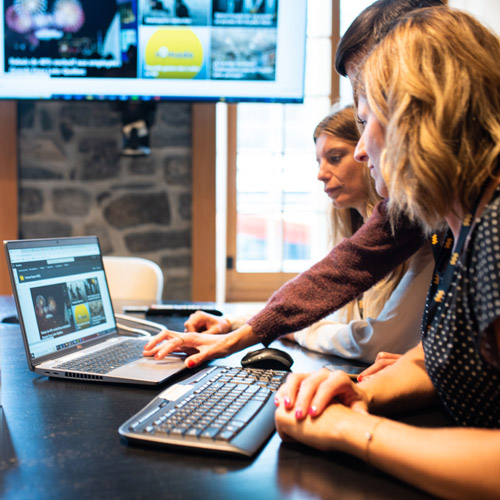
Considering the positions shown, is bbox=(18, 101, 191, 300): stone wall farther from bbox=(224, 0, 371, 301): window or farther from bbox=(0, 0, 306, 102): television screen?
bbox=(0, 0, 306, 102): television screen

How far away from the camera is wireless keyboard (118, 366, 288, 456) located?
0.68 m

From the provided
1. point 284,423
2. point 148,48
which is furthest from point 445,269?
point 148,48

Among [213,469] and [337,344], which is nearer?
[213,469]

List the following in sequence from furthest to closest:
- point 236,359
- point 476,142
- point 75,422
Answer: point 236,359, point 75,422, point 476,142

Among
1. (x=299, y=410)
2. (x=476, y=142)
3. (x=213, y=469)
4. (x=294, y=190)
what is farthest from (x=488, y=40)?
(x=294, y=190)

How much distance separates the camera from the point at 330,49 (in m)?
3.37

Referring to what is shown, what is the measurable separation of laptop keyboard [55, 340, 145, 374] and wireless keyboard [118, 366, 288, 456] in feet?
0.74

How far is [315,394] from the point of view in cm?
73

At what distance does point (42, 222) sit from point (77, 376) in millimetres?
2355

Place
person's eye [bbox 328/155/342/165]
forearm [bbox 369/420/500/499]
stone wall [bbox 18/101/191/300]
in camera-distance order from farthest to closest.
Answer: stone wall [bbox 18/101/191/300] → person's eye [bbox 328/155/342/165] → forearm [bbox 369/420/500/499]

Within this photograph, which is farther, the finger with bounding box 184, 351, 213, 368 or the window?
the window

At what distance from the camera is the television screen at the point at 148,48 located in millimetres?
2553

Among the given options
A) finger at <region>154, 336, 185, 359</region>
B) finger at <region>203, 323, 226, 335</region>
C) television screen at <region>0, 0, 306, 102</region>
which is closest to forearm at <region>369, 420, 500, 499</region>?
finger at <region>154, 336, 185, 359</region>

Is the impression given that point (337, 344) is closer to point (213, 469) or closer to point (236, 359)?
point (236, 359)
